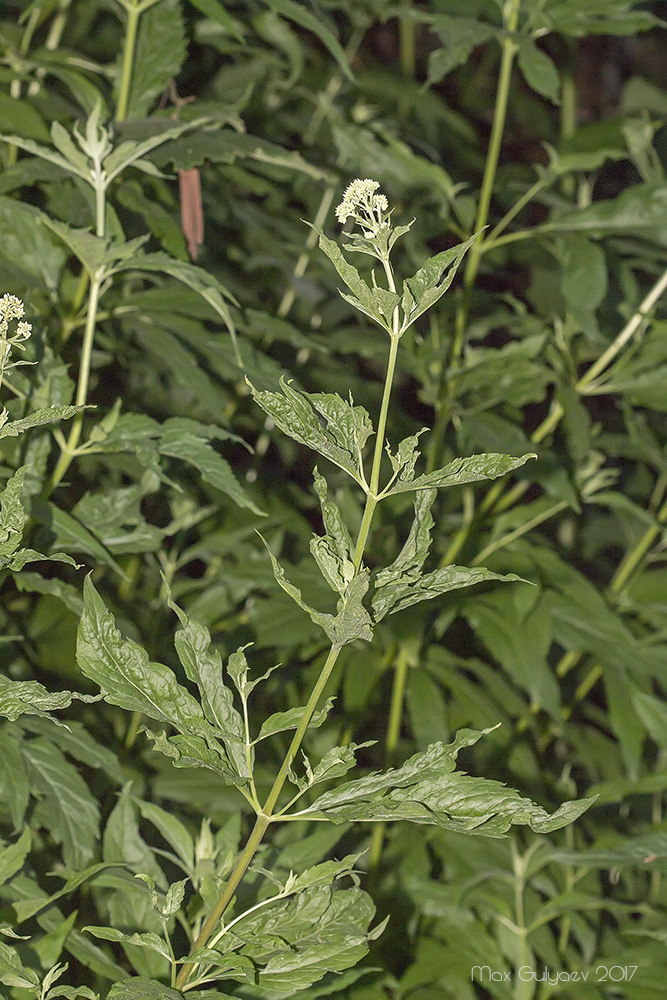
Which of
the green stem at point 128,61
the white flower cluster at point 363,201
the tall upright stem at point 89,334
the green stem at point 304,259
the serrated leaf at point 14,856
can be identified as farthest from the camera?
the green stem at point 304,259

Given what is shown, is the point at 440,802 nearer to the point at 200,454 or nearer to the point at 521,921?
the point at 200,454

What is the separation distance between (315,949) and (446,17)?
876 millimetres

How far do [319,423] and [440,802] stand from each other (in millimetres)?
215

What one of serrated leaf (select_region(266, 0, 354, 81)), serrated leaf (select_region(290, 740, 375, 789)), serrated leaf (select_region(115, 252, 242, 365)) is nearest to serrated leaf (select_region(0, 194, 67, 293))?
serrated leaf (select_region(115, 252, 242, 365))

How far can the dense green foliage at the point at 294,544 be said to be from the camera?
560 millimetres

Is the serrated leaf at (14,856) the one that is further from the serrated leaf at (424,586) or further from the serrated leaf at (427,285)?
the serrated leaf at (427,285)

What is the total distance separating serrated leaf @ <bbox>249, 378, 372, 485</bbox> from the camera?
51cm

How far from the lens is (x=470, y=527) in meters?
1.12

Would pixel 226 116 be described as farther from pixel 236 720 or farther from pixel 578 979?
pixel 578 979

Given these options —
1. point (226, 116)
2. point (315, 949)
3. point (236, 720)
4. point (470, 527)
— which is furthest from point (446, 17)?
point (315, 949)

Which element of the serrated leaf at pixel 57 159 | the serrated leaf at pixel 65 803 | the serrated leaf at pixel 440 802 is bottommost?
the serrated leaf at pixel 65 803

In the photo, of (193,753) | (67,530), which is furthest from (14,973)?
(67,530)

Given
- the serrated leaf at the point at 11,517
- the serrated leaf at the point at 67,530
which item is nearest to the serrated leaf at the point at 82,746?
the serrated leaf at the point at 67,530

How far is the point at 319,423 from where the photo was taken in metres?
0.53
